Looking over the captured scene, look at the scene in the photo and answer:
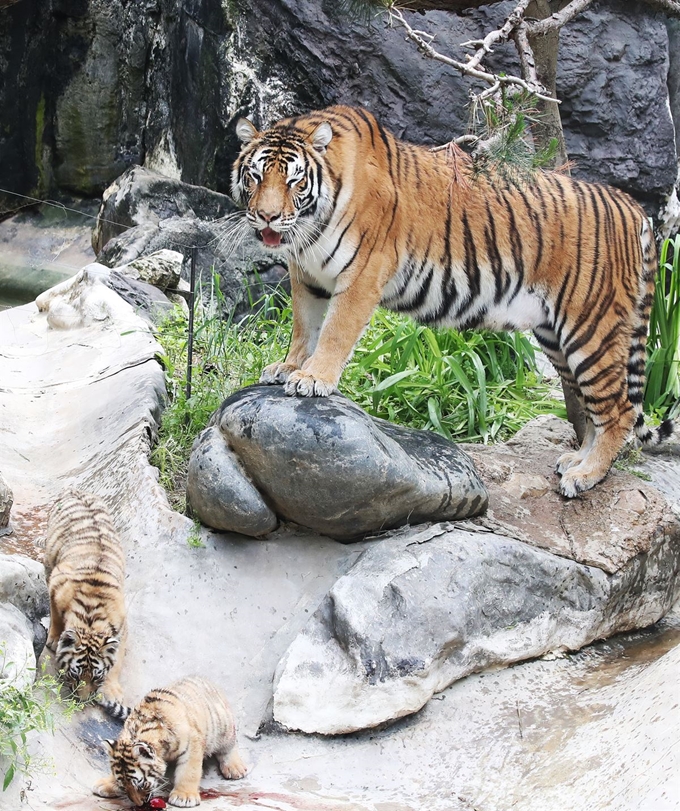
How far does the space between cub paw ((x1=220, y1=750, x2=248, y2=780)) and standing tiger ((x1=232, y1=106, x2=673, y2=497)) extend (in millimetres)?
1762

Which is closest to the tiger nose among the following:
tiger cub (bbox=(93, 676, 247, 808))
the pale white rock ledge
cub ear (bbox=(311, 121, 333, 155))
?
cub ear (bbox=(311, 121, 333, 155))

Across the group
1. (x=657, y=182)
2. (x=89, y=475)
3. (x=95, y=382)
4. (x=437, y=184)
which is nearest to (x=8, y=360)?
(x=95, y=382)

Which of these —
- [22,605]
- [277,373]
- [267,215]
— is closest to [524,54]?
[267,215]

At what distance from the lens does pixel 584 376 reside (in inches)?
217

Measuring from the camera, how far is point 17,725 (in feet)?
10.8

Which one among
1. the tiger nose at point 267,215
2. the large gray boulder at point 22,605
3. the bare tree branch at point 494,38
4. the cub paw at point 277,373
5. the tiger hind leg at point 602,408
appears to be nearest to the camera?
the large gray boulder at point 22,605

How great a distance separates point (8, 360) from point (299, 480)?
3.91 metres

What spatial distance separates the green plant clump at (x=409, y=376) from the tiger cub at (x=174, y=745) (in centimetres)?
231

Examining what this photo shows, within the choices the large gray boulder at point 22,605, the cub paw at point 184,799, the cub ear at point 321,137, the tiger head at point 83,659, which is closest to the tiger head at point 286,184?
the cub ear at point 321,137

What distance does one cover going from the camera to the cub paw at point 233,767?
3812 mm

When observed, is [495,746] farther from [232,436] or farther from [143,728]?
[232,436]

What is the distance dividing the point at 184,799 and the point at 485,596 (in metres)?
1.84

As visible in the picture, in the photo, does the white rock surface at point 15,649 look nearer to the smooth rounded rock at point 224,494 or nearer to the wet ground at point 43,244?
the smooth rounded rock at point 224,494

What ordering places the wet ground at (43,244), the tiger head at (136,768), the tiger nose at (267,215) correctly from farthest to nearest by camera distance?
the wet ground at (43,244) < the tiger nose at (267,215) < the tiger head at (136,768)
